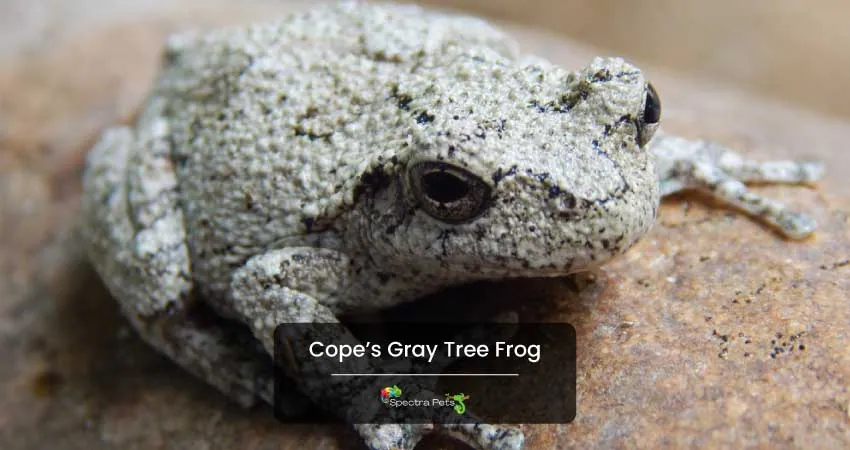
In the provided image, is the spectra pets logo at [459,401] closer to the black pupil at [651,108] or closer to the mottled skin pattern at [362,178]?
the mottled skin pattern at [362,178]

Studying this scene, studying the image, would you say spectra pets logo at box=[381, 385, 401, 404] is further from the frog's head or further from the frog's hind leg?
the frog's hind leg

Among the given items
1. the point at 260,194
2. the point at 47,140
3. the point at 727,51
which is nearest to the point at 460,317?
the point at 260,194

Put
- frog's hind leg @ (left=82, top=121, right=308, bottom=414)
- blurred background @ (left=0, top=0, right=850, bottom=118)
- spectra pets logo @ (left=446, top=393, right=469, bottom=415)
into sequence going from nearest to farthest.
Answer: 1. spectra pets logo @ (left=446, top=393, right=469, bottom=415)
2. frog's hind leg @ (left=82, top=121, right=308, bottom=414)
3. blurred background @ (left=0, top=0, right=850, bottom=118)

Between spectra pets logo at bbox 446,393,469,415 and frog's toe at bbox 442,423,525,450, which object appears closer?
frog's toe at bbox 442,423,525,450

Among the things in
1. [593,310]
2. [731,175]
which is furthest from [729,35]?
[593,310]

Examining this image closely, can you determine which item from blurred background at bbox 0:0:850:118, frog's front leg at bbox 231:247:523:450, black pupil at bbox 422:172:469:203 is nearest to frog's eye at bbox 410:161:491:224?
black pupil at bbox 422:172:469:203

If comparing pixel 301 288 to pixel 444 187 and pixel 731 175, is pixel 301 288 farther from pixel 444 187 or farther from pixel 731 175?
pixel 731 175
